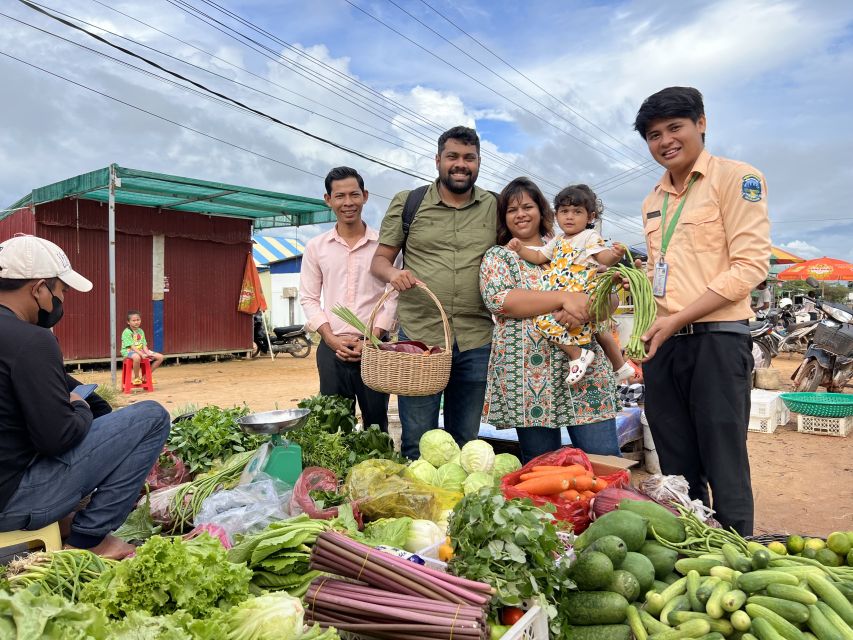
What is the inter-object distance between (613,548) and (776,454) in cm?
607

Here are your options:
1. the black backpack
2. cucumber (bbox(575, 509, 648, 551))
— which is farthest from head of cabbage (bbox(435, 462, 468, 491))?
the black backpack

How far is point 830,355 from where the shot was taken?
984cm

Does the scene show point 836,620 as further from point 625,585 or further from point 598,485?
point 598,485

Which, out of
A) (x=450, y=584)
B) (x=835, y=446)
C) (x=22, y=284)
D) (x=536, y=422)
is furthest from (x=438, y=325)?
(x=835, y=446)

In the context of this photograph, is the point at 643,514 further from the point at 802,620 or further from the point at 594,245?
the point at 594,245

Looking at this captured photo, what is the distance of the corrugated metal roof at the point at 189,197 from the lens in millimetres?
11141

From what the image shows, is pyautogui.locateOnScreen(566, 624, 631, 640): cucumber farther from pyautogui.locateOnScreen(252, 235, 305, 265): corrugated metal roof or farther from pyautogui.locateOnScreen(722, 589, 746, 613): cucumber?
pyautogui.locateOnScreen(252, 235, 305, 265): corrugated metal roof

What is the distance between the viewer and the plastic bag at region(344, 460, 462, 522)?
3.20 metres

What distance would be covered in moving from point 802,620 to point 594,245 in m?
2.14

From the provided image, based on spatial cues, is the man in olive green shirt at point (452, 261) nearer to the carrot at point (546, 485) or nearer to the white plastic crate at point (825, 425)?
the carrot at point (546, 485)

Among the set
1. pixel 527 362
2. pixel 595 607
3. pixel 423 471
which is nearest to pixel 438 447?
pixel 423 471

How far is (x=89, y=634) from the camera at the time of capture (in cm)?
170

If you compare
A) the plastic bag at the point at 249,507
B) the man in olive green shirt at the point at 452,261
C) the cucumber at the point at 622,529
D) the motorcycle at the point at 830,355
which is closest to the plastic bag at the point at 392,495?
the plastic bag at the point at 249,507

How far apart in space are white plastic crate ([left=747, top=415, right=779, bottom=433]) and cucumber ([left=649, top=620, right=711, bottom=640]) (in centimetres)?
713
